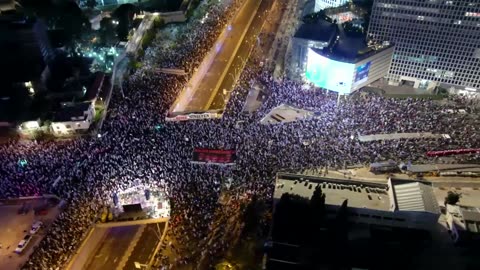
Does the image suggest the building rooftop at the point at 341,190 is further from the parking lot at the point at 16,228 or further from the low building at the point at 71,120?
the low building at the point at 71,120

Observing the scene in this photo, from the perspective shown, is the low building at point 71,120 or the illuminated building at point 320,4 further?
the illuminated building at point 320,4

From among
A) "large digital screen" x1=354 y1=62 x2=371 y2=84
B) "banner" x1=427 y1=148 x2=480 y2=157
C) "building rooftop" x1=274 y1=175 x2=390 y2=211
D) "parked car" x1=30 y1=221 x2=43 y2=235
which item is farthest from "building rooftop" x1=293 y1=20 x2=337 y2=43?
"parked car" x1=30 y1=221 x2=43 y2=235

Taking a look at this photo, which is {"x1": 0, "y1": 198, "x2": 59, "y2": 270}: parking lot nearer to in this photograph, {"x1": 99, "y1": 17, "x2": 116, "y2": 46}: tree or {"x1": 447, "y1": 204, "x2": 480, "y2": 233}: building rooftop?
{"x1": 99, "y1": 17, "x2": 116, "y2": 46}: tree

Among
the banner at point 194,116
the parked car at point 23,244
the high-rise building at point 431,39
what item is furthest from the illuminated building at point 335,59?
the parked car at point 23,244

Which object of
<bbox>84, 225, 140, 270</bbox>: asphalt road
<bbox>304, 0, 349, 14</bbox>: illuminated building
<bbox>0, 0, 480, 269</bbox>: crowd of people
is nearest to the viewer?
<bbox>84, 225, 140, 270</bbox>: asphalt road

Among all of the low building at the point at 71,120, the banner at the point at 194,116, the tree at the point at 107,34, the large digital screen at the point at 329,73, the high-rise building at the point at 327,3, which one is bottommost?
the low building at the point at 71,120

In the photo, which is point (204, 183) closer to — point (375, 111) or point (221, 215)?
point (221, 215)

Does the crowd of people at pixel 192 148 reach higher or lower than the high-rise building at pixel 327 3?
lower
